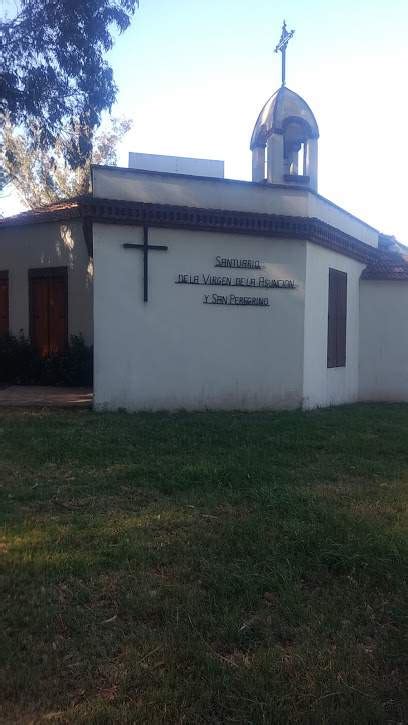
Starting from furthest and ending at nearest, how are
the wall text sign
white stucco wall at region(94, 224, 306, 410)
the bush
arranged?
the bush, the wall text sign, white stucco wall at region(94, 224, 306, 410)

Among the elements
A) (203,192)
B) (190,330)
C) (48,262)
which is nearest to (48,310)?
(48,262)

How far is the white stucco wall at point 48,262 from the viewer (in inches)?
529

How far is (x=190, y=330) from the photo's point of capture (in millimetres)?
9734

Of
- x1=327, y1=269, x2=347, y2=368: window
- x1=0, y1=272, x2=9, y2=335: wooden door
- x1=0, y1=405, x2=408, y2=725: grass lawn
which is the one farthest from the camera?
x1=0, y1=272, x2=9, y2=335: wooden door

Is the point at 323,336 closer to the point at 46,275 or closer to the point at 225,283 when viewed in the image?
the point at 225,283

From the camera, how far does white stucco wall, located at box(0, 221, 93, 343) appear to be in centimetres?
1344

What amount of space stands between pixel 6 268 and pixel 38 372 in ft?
10.3

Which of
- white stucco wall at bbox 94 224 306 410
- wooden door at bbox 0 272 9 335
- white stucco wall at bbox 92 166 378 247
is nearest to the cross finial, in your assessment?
white stucco wall at bbox 92 166 378 247

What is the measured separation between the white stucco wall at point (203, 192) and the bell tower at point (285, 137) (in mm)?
1106

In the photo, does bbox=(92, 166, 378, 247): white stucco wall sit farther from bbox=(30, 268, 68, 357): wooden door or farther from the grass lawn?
bbox=(30, 268, 68, 357): wooden door

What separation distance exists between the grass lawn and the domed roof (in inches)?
292

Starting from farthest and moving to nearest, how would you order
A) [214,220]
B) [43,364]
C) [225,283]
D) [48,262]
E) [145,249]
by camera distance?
1. [48,262]
2. [43,364]
3. [225,283]
4. [214,220]
5. [145,249]

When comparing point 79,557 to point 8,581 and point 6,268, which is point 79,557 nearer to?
point 8,581

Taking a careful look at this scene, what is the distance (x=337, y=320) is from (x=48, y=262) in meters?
6.88
